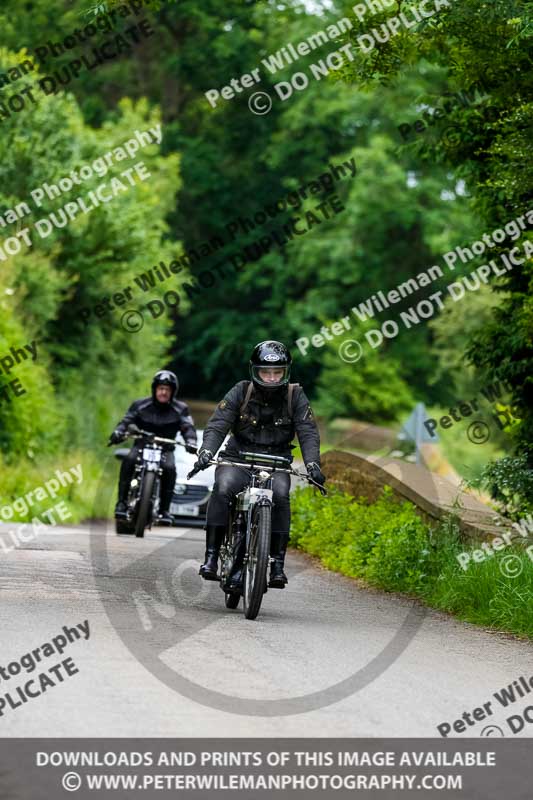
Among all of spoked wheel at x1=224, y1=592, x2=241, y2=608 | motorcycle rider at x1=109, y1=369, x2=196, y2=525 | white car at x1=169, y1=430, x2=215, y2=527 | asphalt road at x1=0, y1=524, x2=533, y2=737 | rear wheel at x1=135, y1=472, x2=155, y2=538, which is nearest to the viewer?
asphalt road at x1=0, y1=524, x2=533, y2=737

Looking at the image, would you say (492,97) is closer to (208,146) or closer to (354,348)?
(354,348)

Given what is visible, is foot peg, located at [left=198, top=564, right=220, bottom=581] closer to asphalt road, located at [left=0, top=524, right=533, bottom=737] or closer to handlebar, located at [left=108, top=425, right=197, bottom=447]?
asphalt road, located at [left=0, top=524, right=533, bottom=737]

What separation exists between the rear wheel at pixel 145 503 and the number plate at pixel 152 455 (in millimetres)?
179

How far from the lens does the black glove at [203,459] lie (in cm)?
1218

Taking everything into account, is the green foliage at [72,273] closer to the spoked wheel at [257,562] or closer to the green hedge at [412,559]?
the green hedge at [412,559]

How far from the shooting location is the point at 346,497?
18859 millimetres

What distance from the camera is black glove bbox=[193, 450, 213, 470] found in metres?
12.2

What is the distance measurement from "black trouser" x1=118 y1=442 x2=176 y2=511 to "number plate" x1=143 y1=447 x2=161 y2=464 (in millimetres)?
82

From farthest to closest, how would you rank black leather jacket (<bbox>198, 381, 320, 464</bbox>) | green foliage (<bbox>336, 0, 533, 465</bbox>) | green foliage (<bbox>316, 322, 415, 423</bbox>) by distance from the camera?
green foliage (<bbox>316, 322, 415, 423</bbox>) < green foliage (<bbox>336, 0, 533, 465</bbox>) < black leather jacket (<bbox>198, 381, 320, 464</bbox>)

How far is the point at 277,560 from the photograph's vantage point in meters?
12.2

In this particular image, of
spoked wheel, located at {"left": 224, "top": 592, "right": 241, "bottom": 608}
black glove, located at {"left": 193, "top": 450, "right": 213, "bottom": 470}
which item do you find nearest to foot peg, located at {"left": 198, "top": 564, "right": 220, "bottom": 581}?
spoked wheel, located at {"left": 224, "top": 592, "right": 241, "bottom": 608}

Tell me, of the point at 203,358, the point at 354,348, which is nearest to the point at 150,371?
the point at 354,348

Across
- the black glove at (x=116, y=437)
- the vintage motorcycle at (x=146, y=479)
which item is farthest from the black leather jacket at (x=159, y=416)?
the black glove at (x=116, y=437)
